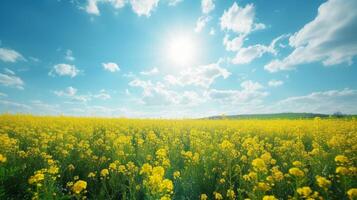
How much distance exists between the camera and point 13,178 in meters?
4.92

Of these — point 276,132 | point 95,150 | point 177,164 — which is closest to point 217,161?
point 177,164

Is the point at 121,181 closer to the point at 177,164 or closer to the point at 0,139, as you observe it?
the point at 177,164

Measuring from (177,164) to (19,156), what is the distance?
3.63m

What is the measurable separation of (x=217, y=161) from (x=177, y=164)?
40.2 inches

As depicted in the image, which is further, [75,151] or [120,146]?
[75,151]

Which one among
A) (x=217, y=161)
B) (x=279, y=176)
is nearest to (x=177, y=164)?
(x=217, y=161)

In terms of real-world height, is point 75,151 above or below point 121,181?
above

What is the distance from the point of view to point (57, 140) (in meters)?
8.24

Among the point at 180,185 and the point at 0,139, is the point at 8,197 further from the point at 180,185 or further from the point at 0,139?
the point at 180,185

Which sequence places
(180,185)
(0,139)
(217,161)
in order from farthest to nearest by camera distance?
1. (217,161)
2. (0,139)
3. (180,185)

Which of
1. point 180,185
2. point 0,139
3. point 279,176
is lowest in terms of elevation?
point 180,185

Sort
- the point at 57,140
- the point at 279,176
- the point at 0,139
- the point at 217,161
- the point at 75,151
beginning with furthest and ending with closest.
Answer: the point at 57,140 < the point at 75,151 < the point at 217,161 < the point at 0,139 < the point at 279,176

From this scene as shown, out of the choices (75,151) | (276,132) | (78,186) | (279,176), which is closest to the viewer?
(78,186)

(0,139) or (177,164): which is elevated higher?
(0,139)
